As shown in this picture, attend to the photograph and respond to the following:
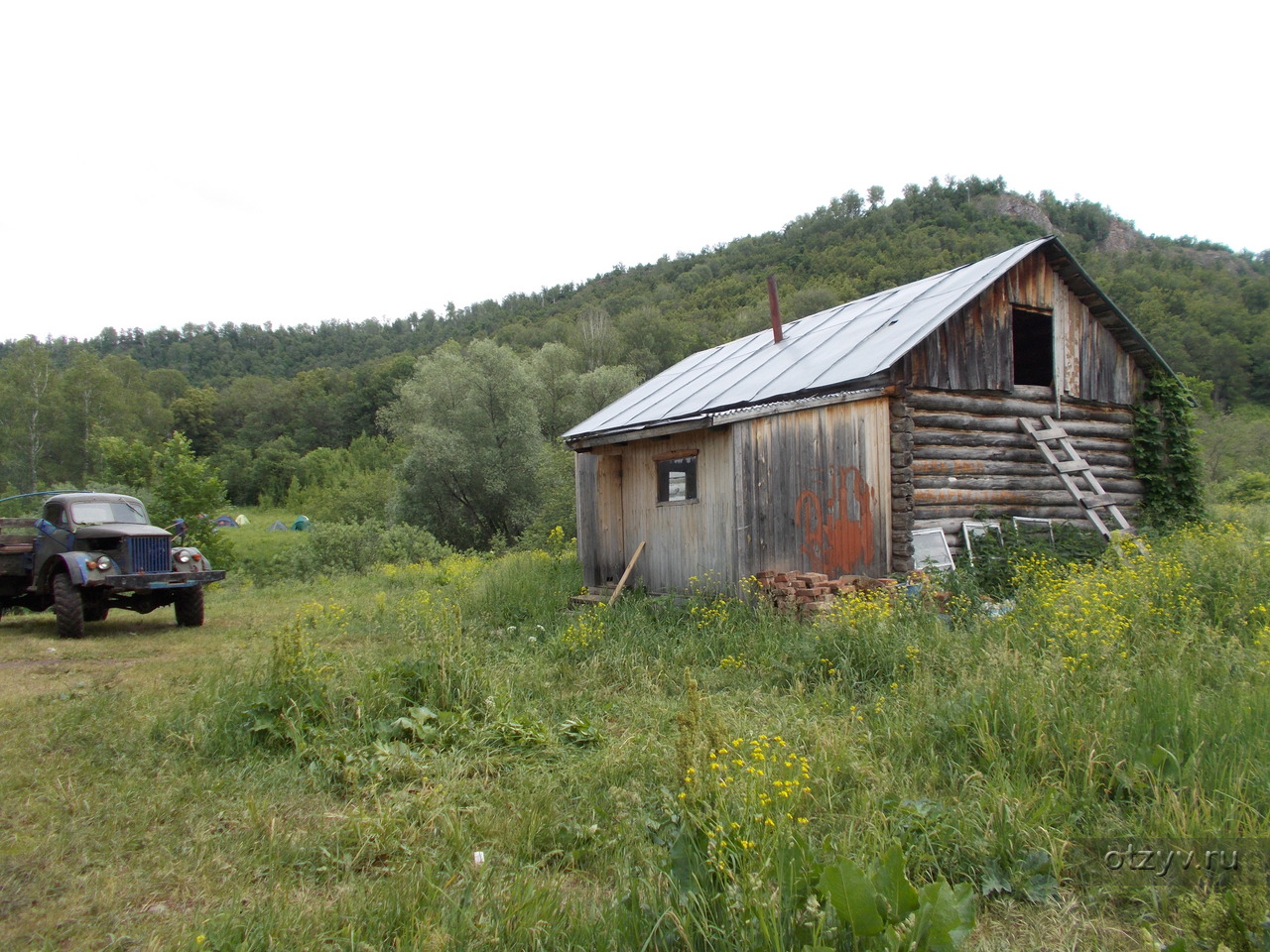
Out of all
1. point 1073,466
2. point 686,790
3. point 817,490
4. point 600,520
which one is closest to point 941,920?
point 686,790

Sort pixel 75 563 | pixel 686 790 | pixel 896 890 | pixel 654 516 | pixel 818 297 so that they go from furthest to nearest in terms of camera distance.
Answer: pixel 818 297 < pixel 654 516 < pixel 75 563 < pixel 686 790 < pixel 896 890

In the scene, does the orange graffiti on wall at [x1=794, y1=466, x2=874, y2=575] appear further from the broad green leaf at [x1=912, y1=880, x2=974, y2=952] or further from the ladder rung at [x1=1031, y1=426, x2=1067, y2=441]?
the broad green leaf at [x1=912, y1=880, x2=974, y2=952]

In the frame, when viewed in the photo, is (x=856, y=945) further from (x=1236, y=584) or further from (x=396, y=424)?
(x=396, y=424)

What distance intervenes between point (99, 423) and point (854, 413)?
149ft

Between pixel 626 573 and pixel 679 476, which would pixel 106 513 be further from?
pixel 679 476

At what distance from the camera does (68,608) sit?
9945 millimetres

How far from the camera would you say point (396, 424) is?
32531mm

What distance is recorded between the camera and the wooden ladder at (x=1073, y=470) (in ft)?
34.6

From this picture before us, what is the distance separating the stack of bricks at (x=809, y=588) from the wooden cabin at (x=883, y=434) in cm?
46

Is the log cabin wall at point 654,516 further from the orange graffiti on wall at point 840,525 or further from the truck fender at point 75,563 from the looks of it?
the truck fender at point 75,563

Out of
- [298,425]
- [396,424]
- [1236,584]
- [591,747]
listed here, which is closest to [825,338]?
[1236,584]

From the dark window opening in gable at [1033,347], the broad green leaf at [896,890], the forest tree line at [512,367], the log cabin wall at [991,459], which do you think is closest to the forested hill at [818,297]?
the forest tree line at [512,367]

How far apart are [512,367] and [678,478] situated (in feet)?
66.5

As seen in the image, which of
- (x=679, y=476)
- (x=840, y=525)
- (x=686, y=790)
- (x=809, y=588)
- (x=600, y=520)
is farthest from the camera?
(x=600, y=520)
